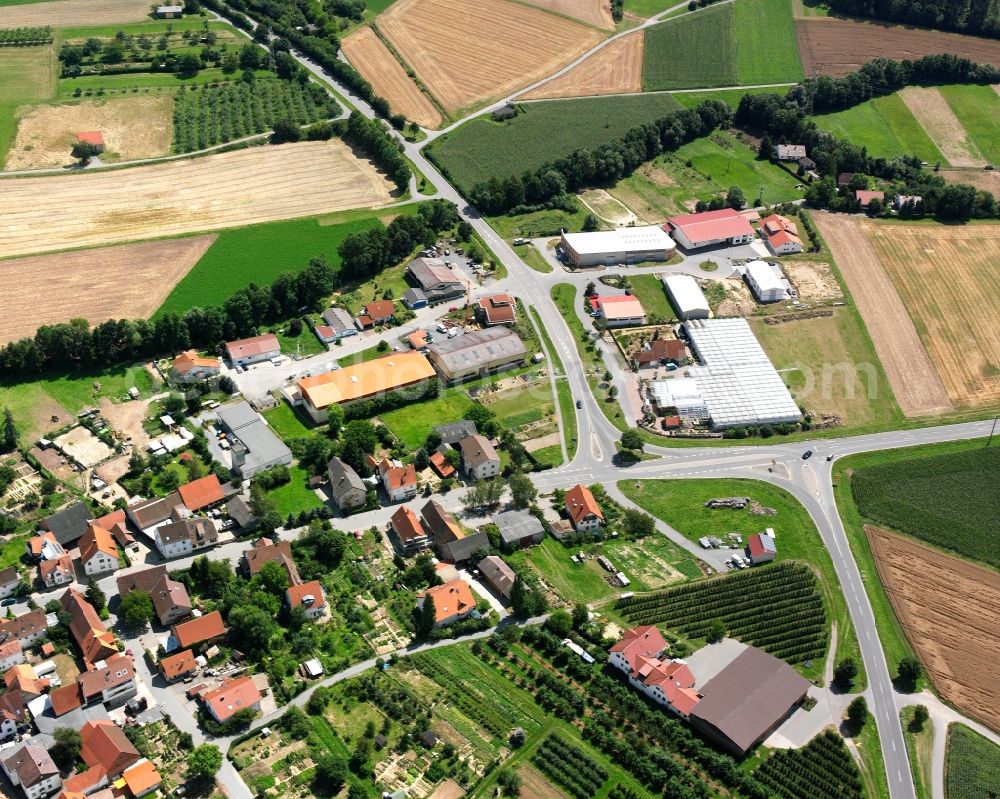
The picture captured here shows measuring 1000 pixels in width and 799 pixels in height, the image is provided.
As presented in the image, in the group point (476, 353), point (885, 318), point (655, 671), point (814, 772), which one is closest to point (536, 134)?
point (476, 353)

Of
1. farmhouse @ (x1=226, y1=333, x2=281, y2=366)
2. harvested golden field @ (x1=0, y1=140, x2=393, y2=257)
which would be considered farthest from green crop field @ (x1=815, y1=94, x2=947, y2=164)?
farmhouse @ (x1=226, y1=333, x2=281, y2=366)

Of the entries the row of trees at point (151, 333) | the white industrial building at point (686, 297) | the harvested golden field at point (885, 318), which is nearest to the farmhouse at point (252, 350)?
the row of trees at point (151, 333)

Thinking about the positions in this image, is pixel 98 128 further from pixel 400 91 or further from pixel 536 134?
pixel 536 134

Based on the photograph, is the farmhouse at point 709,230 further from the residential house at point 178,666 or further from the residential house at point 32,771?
the residential house at point 32,771

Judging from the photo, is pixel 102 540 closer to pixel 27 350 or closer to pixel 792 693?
pixel 27 350

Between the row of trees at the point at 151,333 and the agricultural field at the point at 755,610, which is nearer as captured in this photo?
the agricultural field at the point at 755,610

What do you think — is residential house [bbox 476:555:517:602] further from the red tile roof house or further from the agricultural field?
the red tile roof house
